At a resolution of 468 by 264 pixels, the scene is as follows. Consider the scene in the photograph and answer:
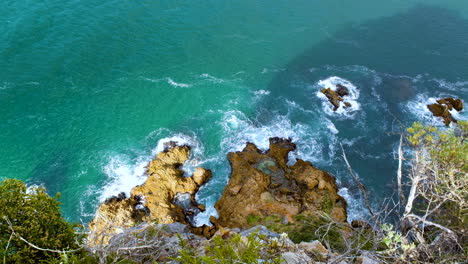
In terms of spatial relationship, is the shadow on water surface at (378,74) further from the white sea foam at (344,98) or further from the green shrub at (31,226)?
the green shrub at (31,226)

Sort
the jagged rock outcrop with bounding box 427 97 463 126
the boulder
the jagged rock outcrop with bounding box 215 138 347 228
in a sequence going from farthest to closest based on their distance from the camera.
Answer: the jagged rock outcrop with bounding box 427 97 463 126
the jagged rock outcrop with bounding box 215 138 347 228
the boulder

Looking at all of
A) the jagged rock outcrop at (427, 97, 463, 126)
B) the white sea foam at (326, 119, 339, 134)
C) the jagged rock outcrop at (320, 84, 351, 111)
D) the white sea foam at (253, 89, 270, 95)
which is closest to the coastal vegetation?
the white sea foam at (326, 119, 339, 134)

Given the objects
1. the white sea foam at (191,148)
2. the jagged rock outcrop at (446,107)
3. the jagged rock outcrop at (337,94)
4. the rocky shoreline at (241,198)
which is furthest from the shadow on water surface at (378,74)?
the white sea foam at (191,148)

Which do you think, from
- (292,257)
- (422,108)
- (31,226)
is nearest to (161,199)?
(31,226)

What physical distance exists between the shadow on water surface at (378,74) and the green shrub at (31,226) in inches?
1353

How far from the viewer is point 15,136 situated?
45.4m

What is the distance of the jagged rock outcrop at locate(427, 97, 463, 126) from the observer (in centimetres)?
5016

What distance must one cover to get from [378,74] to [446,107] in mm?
11834

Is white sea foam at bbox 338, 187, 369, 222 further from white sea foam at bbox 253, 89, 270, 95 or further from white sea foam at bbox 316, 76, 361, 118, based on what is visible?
white sea foam at bbox 253, 89, 270, 95

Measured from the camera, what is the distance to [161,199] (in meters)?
39.6

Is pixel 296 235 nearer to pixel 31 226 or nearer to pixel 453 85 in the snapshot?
pixel 31 226

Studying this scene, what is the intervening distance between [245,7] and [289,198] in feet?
150

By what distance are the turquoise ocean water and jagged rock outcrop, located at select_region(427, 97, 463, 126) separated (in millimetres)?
1505

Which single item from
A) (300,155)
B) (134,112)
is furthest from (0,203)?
(300,155)
